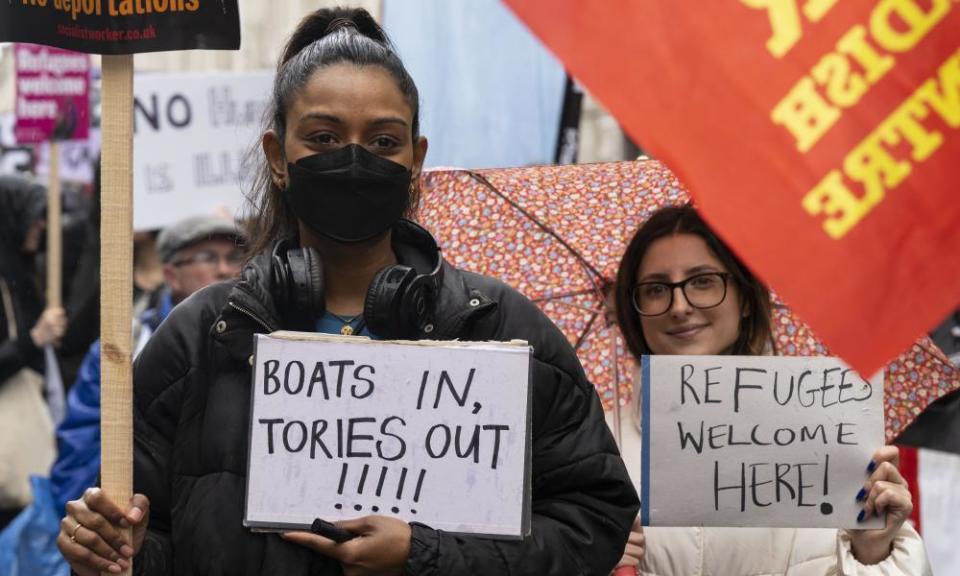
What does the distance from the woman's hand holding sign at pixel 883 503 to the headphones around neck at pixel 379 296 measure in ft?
3.76

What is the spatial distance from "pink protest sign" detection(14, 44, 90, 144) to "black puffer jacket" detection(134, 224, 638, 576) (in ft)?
19.8

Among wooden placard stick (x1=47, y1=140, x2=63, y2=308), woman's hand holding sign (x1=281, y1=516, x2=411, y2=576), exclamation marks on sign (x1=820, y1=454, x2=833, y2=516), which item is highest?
wooden placard stick (x1=47, y1=140, x2=63, y2=308)

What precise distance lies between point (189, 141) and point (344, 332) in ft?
19.6

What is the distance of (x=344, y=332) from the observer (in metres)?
3.07

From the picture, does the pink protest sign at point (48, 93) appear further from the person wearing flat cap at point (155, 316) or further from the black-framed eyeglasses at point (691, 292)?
the black-framed eyeglasses at point (691, 292)

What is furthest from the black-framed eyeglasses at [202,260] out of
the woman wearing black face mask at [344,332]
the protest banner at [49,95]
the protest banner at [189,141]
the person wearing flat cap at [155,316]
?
the woman wearing black face mask at [344,332]

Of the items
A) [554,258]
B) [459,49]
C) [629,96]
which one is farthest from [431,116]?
[629,96]

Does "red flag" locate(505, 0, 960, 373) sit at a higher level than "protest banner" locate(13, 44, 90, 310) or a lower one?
lower

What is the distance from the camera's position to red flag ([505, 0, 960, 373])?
87.3 inches

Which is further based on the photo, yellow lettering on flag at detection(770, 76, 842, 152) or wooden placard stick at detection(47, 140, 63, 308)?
wooden placard stick at detection(47, 140, 63, 308)

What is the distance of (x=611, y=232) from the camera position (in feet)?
14.8

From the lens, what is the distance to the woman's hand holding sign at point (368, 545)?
112 inches

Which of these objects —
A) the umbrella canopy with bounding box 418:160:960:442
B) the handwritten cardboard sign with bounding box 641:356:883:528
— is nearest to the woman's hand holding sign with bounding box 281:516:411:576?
the handwritten cardboard sign with bounding box 641:356:883:528

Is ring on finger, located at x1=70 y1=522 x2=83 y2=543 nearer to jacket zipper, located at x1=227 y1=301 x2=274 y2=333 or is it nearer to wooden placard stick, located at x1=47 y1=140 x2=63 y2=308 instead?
jacket zipper, located at x1=227 y1=301 x2=274 y2=333
